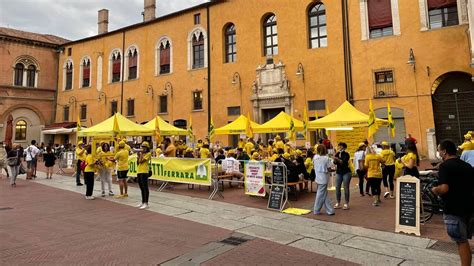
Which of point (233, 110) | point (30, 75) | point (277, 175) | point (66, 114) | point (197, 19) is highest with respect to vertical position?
point (197, 19)

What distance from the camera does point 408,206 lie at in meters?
6.52

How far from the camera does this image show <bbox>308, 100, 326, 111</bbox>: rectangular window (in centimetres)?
2102

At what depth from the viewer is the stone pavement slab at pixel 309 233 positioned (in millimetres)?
5242

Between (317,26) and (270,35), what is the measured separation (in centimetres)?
361

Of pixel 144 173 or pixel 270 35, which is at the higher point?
pixel 270 35

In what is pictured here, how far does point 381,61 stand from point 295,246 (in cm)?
1706

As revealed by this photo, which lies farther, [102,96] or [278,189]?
[102,96]

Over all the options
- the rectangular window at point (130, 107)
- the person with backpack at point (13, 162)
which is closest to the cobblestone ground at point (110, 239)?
the person with backpack at point (13, 162)

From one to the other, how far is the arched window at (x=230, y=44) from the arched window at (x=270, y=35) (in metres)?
2.71

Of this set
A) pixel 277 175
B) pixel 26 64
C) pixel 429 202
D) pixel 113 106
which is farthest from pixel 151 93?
pixel 429 202

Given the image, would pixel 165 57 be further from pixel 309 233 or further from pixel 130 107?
pixel 309 233

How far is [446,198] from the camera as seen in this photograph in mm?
4184

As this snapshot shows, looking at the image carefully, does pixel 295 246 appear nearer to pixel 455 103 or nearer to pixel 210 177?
pixel 210 177

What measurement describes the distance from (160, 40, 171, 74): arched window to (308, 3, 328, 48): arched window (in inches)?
527
